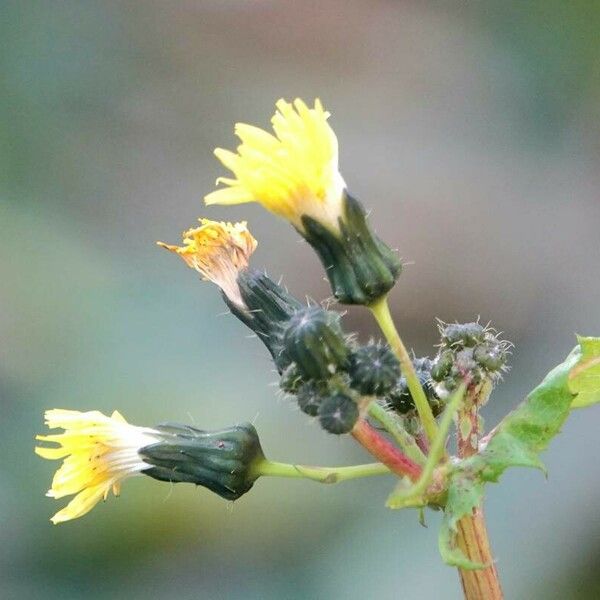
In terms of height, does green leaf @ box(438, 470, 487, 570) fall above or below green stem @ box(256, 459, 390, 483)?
below

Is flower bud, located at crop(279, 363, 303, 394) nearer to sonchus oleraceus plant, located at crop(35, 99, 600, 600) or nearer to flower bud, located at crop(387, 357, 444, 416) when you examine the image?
sonchus oleraceus plant, located at crop(35, 99, 600, 600)

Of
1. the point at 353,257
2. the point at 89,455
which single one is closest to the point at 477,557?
the point at 353,257

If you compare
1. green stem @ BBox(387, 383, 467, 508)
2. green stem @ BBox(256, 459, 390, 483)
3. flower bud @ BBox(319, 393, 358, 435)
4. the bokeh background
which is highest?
the bokeh background

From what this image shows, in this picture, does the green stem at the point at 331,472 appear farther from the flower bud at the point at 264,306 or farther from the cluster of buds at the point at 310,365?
the flower bud at the point at 264,306

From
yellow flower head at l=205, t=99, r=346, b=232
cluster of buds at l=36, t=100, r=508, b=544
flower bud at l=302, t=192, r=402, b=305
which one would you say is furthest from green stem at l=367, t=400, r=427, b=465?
yellow flower head at l=205, t=99, r=346, b=232

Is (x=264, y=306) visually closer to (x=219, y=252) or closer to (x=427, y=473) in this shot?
(x=219, y=252)

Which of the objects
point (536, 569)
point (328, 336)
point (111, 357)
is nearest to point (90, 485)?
point (328, 336)

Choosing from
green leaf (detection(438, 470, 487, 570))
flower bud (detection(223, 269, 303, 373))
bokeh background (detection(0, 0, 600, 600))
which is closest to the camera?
green leaf (detection(438, 470, 487, 570))

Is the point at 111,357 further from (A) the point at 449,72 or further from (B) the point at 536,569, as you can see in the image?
(A) the point at 449,72
